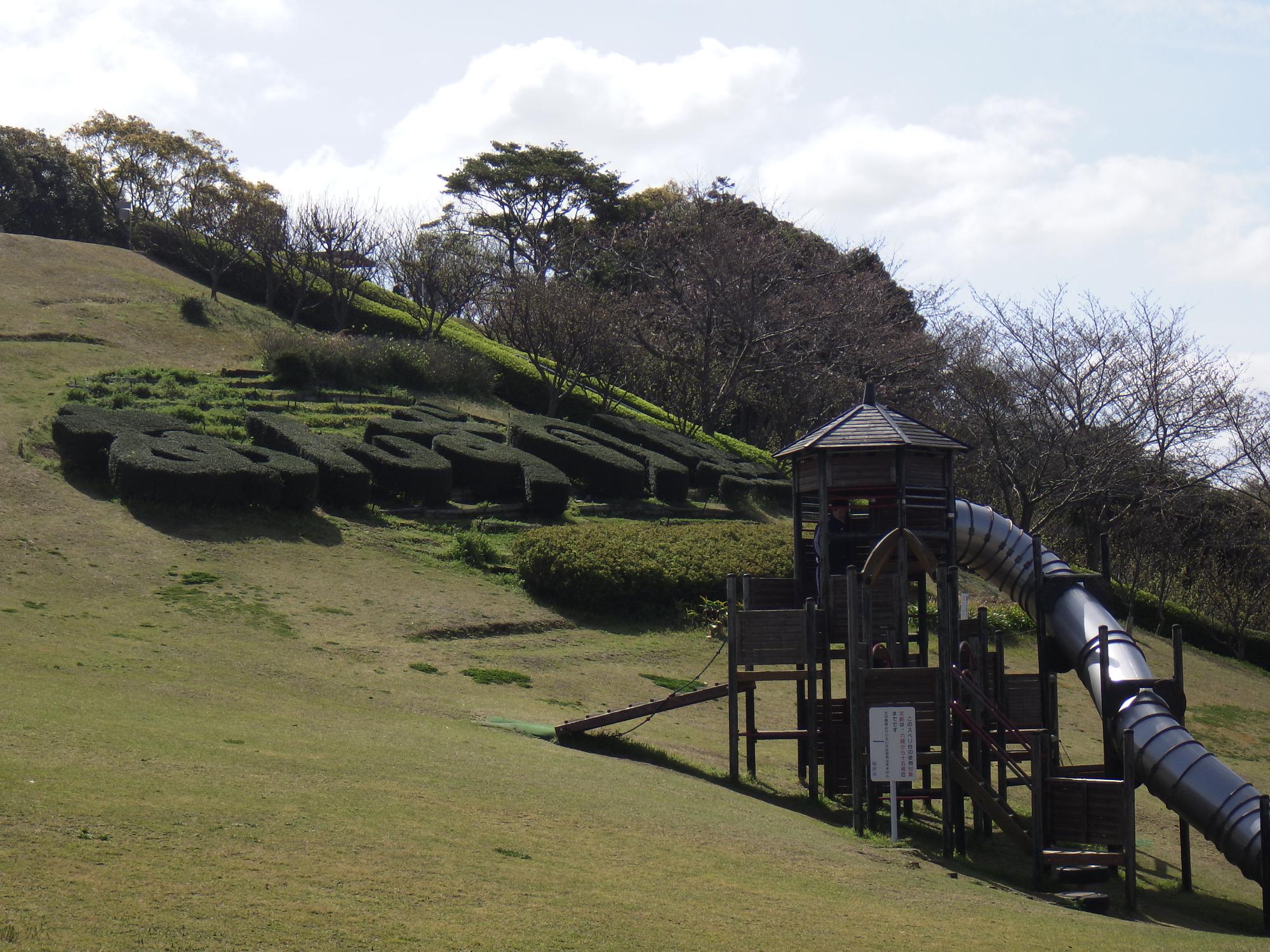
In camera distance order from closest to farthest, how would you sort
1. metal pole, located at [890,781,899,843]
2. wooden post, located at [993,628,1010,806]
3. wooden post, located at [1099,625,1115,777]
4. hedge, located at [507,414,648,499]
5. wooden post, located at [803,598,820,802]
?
metal pole, located at [890,781,899,843] < wooden post, located at [1099,625,1115,777] < wooden post, located at [803,598,820,802] < wooden post, located at [993,628,1010,806] < hedge, located at [507,414,648,499]

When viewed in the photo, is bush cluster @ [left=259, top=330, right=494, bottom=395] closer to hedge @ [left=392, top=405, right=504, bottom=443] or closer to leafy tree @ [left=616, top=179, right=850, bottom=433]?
hedge @ [left=392, top=405, right=504, bottom=443]

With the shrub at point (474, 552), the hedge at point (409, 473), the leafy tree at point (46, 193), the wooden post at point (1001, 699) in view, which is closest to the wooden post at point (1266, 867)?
the wooden post at point (1001, 699)

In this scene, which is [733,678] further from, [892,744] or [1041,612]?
[1041,612]

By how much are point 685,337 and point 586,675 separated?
939 inches

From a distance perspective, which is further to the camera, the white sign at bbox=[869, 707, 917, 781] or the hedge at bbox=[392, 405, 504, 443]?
the hedge at bbox=[392, 405, 504, 443]

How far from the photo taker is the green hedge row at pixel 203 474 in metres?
22.2

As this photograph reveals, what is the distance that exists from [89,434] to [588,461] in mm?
11414

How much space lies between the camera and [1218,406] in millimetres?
31734

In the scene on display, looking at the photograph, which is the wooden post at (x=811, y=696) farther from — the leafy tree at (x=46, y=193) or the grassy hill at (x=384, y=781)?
the leafy tree at (x=46, y=193)

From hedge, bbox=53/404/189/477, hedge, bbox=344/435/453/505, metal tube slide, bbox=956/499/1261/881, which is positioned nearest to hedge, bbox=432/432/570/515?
hedge, bbox=344/435/453/505

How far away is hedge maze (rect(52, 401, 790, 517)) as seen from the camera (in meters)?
22.8

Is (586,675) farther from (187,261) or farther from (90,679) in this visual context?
(187,261)

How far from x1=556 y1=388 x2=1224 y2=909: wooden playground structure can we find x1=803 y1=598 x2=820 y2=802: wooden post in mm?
23

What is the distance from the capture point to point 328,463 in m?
24.3
